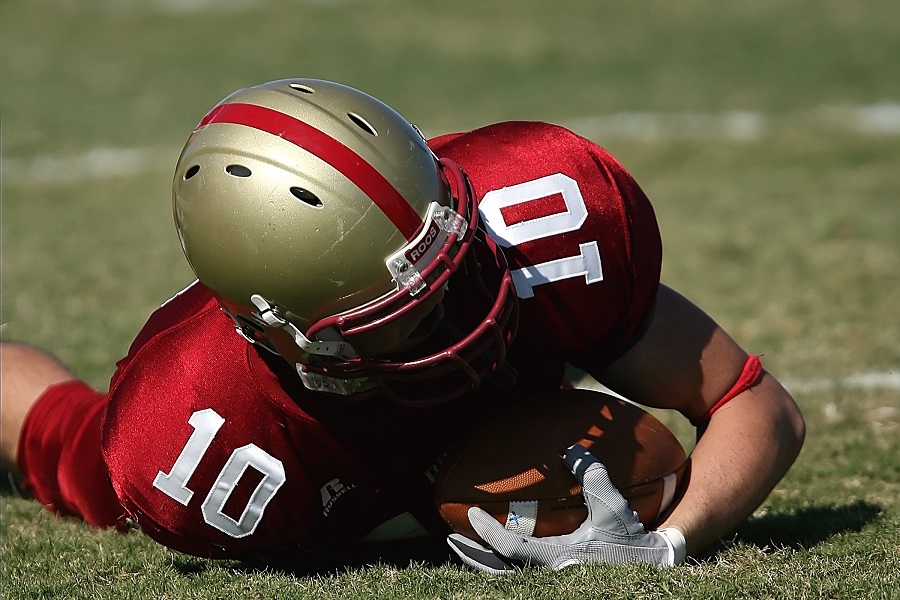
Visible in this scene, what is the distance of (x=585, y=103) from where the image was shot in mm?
8148

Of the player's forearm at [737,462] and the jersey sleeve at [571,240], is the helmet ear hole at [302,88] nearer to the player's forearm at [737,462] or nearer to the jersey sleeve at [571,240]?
the jersey sleeve at [571,240]

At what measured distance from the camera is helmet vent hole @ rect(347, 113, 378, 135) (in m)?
2.17

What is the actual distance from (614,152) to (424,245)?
495 cm

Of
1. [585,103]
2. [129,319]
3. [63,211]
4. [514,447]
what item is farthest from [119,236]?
[514,447]

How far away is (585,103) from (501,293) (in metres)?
6.17

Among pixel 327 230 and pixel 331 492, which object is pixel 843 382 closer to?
pixel 331 492

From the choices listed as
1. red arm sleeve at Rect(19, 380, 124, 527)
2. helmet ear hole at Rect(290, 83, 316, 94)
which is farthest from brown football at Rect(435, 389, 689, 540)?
red arm sleeve at Rect(19, 380, 124, 527)

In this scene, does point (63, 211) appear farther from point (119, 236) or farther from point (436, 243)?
point (436, 243)

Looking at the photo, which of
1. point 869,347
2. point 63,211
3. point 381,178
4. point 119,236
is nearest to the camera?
point 381,178

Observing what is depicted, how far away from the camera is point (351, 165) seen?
6.92 feet

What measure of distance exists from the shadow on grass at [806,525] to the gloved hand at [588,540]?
13.4 inches

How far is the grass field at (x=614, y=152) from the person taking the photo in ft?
7.97

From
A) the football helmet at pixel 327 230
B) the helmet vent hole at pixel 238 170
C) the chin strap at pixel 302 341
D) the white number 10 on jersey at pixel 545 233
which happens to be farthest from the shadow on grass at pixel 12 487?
the white number 10 on jersey at pixel 545 233

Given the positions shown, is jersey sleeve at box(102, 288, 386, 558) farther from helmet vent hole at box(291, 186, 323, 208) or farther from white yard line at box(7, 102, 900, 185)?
white yard line at box(7, 102, 900, 185)
